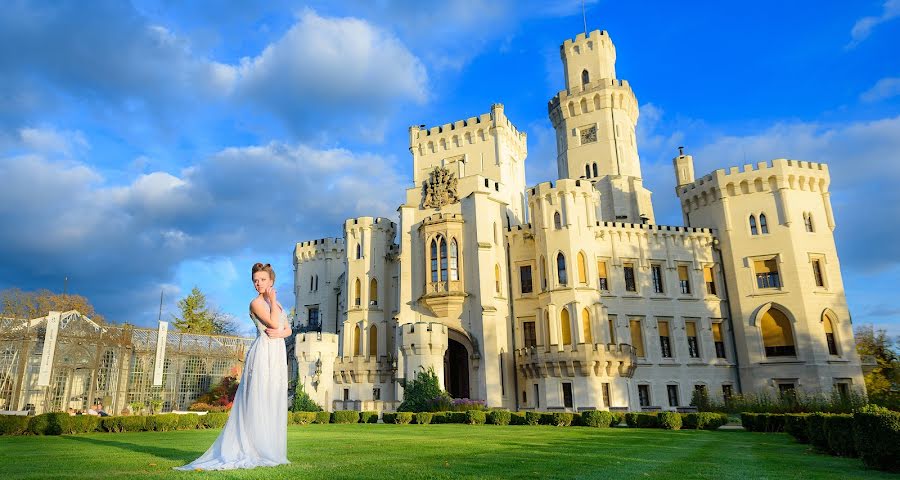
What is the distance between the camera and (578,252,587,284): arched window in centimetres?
3741

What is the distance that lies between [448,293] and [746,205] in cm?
2216

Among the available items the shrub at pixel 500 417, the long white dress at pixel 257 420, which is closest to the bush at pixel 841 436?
the long white dress at pixel 257 420

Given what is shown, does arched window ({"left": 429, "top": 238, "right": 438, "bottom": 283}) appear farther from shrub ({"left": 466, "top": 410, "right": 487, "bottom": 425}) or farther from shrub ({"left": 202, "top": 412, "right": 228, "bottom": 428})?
shrub ({"left": 202, "top": 412, "right": 228, "bottom": 428})

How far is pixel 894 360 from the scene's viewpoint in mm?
37500

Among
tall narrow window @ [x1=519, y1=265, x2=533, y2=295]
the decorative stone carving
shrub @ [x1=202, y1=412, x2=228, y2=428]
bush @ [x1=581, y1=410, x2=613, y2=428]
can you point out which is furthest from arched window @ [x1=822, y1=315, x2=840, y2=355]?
shrub @ [x1=202, y1=412, x2=228, y2=428]

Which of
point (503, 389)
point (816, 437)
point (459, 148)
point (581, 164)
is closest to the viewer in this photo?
point (816, 437)

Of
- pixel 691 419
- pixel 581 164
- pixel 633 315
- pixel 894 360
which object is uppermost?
pixel 581 164

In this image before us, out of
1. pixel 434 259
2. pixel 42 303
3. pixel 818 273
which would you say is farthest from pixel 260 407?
pixel 42 303

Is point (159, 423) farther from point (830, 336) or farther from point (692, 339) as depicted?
point (830, 336)

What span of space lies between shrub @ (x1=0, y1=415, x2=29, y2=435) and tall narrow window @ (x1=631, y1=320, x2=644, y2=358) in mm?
33540

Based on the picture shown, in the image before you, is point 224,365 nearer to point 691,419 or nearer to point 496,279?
point 496,279

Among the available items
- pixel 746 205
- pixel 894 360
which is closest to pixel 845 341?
pixel 894 360

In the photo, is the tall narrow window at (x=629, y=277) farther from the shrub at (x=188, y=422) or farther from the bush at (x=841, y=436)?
the shrub at (x=188, y=422)

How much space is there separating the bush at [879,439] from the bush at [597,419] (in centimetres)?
1354
